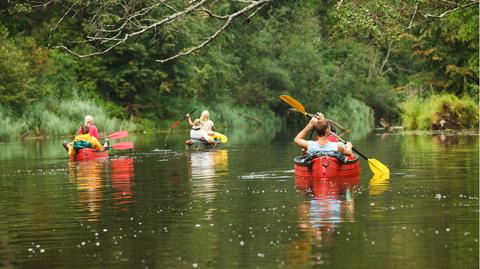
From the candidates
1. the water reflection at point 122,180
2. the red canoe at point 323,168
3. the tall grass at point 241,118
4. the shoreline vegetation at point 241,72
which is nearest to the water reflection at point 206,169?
the water reflection at point 122,180

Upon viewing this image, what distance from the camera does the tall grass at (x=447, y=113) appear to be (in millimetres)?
50156

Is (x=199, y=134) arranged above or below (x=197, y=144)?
above

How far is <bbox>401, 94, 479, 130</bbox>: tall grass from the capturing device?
50156 mm

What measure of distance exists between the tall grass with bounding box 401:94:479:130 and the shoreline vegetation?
0.05 meters

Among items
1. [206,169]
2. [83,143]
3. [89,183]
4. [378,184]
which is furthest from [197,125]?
[378,184]

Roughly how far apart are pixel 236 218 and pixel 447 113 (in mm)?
36234

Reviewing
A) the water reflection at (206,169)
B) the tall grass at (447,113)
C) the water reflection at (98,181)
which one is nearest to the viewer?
the water reflection at (98,181)

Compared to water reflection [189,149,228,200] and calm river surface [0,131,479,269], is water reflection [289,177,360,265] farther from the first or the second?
water reflection [189,149,228,200]

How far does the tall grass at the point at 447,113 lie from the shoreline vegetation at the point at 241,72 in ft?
0.17

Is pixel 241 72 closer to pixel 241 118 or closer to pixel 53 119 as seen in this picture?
pixel 241 118

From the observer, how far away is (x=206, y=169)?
27703 millimetres

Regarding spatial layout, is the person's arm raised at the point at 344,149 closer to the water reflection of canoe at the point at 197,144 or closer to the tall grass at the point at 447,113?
the water reflection of canoe at the point at 197,144

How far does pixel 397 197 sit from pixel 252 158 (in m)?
14.3

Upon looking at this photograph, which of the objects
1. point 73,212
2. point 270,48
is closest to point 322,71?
point 270,48
